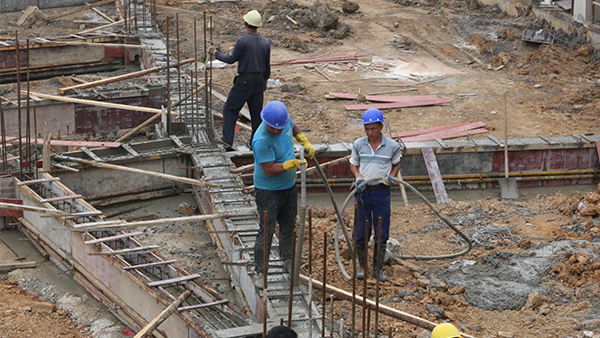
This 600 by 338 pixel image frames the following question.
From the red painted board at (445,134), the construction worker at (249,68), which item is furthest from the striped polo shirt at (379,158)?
the red painted board at (445,134)

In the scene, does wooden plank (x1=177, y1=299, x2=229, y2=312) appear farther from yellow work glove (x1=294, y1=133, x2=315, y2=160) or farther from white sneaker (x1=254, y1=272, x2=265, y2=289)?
yellow work glove (x1=294, y1=133, x2=315, y2=160)

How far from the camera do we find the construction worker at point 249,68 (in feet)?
30.4

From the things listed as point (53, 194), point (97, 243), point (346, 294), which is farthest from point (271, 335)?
point (53, 194)

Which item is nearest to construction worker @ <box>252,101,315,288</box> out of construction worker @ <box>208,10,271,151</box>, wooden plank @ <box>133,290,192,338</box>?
wooden plank @ <box>133,290,192,338</box>

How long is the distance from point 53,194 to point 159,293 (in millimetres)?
2992

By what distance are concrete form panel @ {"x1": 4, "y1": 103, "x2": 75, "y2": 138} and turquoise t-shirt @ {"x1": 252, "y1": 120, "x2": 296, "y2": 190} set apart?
259 inches

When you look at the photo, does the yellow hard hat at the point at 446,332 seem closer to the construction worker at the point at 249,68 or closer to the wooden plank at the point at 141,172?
the wooden plank at the point at 141,172

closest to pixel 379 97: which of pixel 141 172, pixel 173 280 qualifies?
pixel 141 172

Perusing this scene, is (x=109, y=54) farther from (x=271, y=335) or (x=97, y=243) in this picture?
(x=271, y=335)

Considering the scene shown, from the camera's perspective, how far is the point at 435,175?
1103 centimetres

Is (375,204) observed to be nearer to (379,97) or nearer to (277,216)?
(277,216)

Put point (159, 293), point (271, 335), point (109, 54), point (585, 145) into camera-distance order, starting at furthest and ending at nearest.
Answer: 1. point (109, 54)
2. point (585, 145)
3. point (159, 293)
4. point (271, 335)

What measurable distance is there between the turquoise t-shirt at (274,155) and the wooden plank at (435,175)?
15.4 feet

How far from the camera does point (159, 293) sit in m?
7.09
